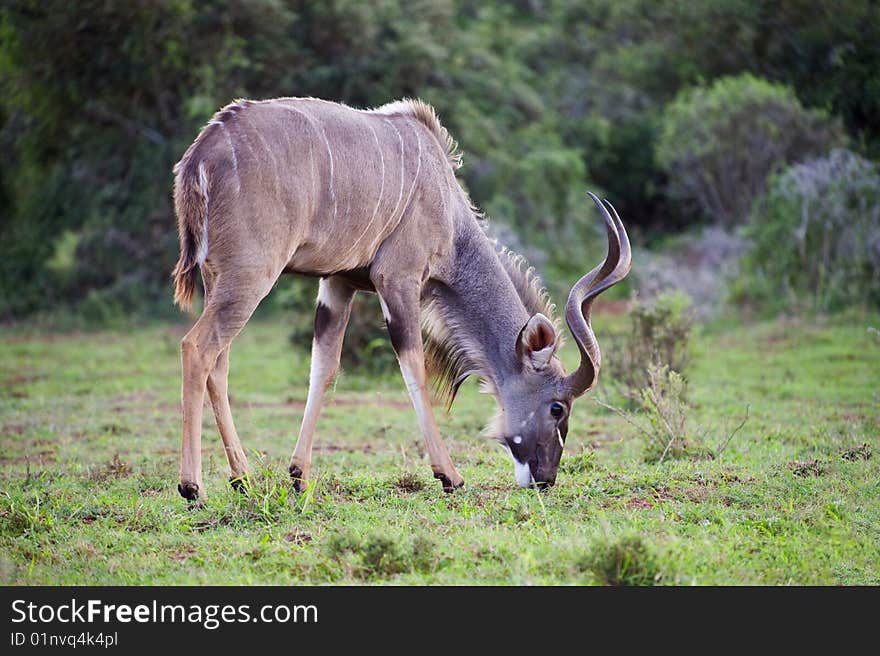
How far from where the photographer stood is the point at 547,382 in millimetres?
6410

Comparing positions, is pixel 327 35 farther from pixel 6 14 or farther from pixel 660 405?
pixel 660 405

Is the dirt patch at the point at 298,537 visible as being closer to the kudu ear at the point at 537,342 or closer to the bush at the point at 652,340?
the kudu ear at the point at 537,342

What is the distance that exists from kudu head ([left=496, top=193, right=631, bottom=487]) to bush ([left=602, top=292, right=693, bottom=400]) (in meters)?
3.11

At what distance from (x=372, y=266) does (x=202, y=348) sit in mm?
1180

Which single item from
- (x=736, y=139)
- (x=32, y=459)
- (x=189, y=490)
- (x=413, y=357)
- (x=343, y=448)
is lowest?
(x=736, y=139)

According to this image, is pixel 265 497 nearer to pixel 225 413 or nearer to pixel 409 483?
pixel 225 413

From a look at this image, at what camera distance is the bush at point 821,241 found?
13945mm

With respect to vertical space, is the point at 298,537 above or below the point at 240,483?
above

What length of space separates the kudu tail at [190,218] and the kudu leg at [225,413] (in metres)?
0.43

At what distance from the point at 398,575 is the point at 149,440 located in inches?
168

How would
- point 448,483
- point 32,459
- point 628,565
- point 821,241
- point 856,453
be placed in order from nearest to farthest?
point 628,565 < point 448,483 < point 856,453 < point 32,459 < point 821,241

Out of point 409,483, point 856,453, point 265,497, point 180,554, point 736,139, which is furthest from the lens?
point 736,139

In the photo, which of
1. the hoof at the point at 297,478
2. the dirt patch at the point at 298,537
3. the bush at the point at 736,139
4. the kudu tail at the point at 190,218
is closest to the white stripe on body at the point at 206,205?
the kudu tail at the point at 190,218

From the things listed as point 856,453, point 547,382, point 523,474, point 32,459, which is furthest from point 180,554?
point 856,453
